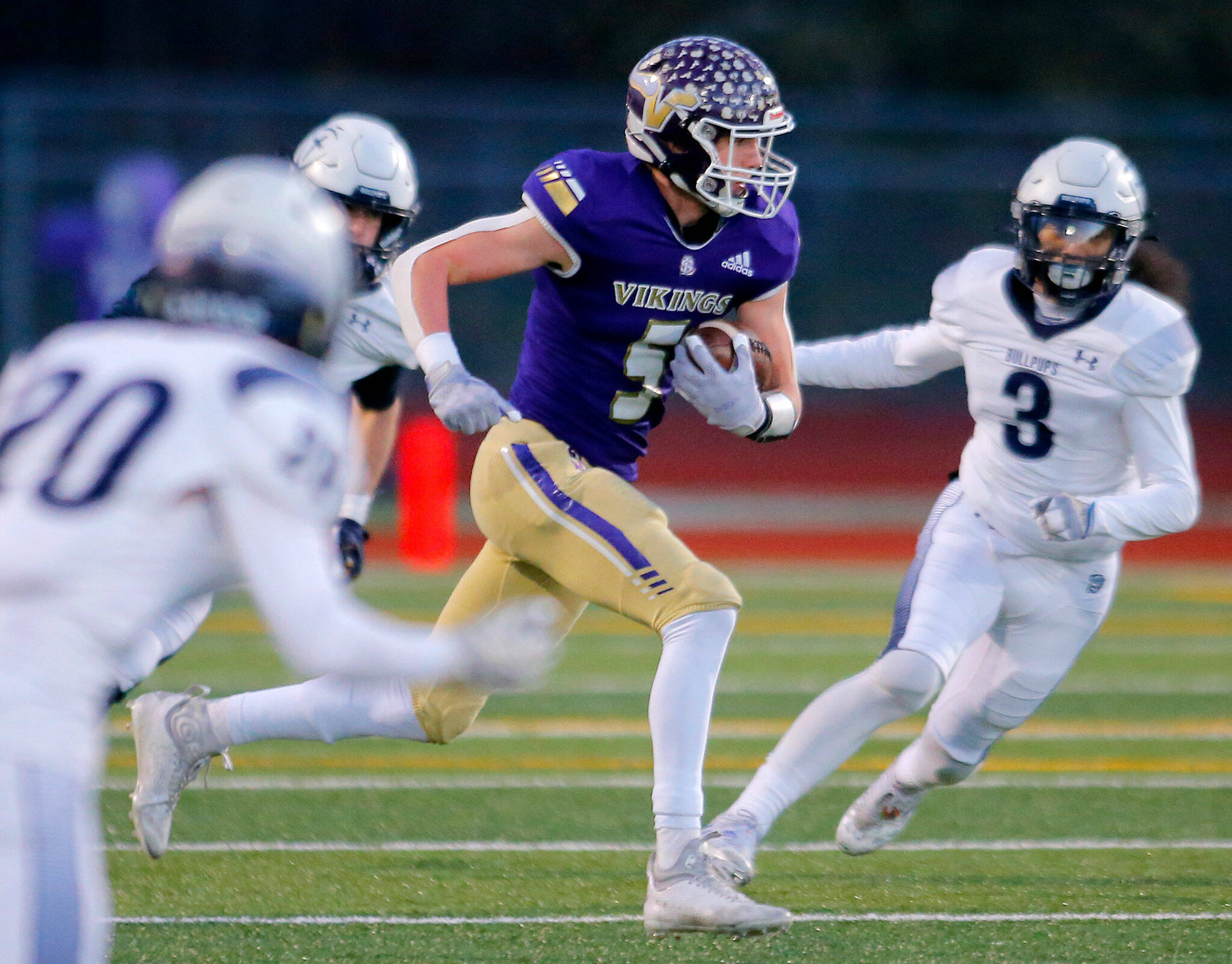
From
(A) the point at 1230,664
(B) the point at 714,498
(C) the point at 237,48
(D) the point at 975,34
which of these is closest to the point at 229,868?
(A) the point at 1230,664

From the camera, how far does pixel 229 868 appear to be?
3949 mm

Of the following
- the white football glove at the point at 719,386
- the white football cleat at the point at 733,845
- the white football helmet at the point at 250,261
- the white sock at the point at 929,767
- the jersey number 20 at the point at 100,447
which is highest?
Answer: the white football helmet at the point at 250,261

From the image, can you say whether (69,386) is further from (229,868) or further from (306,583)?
(229,868)

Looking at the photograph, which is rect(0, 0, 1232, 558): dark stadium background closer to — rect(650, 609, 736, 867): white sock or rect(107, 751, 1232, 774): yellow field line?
rect(107, 751, 1232, 774): yellow field line

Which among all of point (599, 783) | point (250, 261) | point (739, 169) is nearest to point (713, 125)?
point (739, 169)

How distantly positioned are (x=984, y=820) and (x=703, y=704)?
1522 mm

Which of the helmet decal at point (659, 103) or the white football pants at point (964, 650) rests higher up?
the helmet decal at point (659, 103)

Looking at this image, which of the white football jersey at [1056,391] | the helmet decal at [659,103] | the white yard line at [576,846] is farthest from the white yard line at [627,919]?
the helmet decal at [659,103]

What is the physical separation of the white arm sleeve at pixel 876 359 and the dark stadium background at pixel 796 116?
26.8 feet

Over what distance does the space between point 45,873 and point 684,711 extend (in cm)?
156

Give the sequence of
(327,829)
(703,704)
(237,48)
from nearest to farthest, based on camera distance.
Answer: (703,704)
(327,829)
(237,48)

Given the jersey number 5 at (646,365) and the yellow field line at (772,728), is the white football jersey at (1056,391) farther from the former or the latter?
the yellow field line at (772,728)

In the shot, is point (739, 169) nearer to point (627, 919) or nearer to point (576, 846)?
point (627, 919)

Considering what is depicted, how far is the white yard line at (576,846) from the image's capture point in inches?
164
